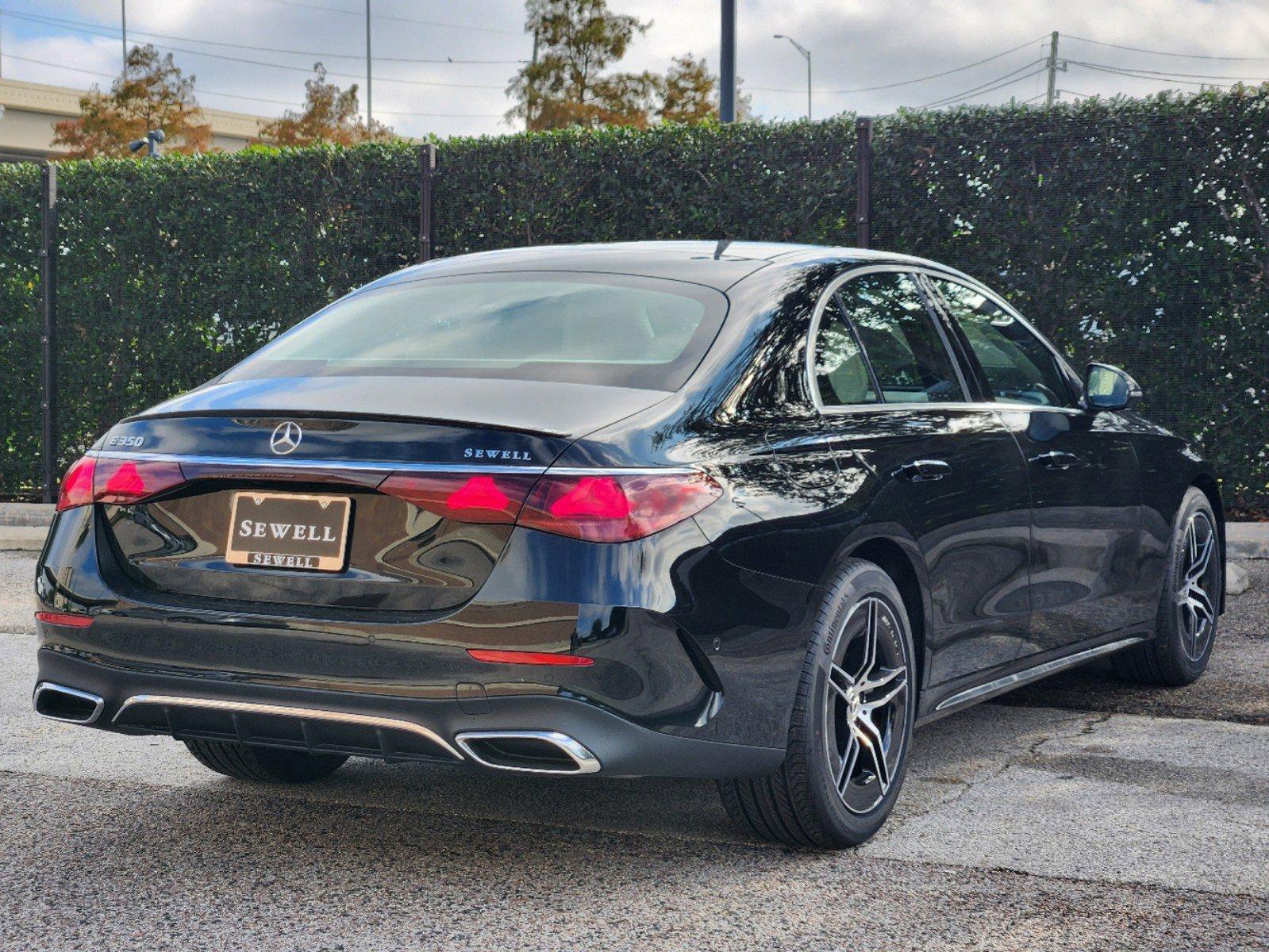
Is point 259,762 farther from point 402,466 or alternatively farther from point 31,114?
point 31,114

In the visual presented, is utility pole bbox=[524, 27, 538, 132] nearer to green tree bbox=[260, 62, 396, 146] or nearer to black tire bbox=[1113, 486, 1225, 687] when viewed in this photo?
green tree bbox=[260, 62, 396, 146]

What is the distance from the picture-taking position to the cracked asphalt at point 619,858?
11.1ft

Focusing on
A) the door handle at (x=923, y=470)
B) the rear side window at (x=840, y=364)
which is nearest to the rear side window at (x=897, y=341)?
the rear side window at (x=840, y=364)

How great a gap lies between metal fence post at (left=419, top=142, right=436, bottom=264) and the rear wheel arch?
877 cm

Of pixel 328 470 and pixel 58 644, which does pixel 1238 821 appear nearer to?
pixel 328 470

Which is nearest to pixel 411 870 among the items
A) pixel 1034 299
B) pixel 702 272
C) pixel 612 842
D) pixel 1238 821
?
pixel 612 842

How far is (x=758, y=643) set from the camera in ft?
11.9

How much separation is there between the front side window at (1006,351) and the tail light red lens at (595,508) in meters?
2.10

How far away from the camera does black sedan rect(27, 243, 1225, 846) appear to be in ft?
11.1

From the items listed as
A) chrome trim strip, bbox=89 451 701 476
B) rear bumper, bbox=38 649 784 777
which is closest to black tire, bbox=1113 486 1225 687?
rear bumper, bbox=38 649 784 777

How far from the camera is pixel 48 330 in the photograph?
13586 millimetres

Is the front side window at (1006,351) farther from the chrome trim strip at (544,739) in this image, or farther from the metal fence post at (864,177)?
the metal fence post at (864,177)

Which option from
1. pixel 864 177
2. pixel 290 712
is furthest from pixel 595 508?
pixel 864 177

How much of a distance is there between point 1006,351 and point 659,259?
1.49m
